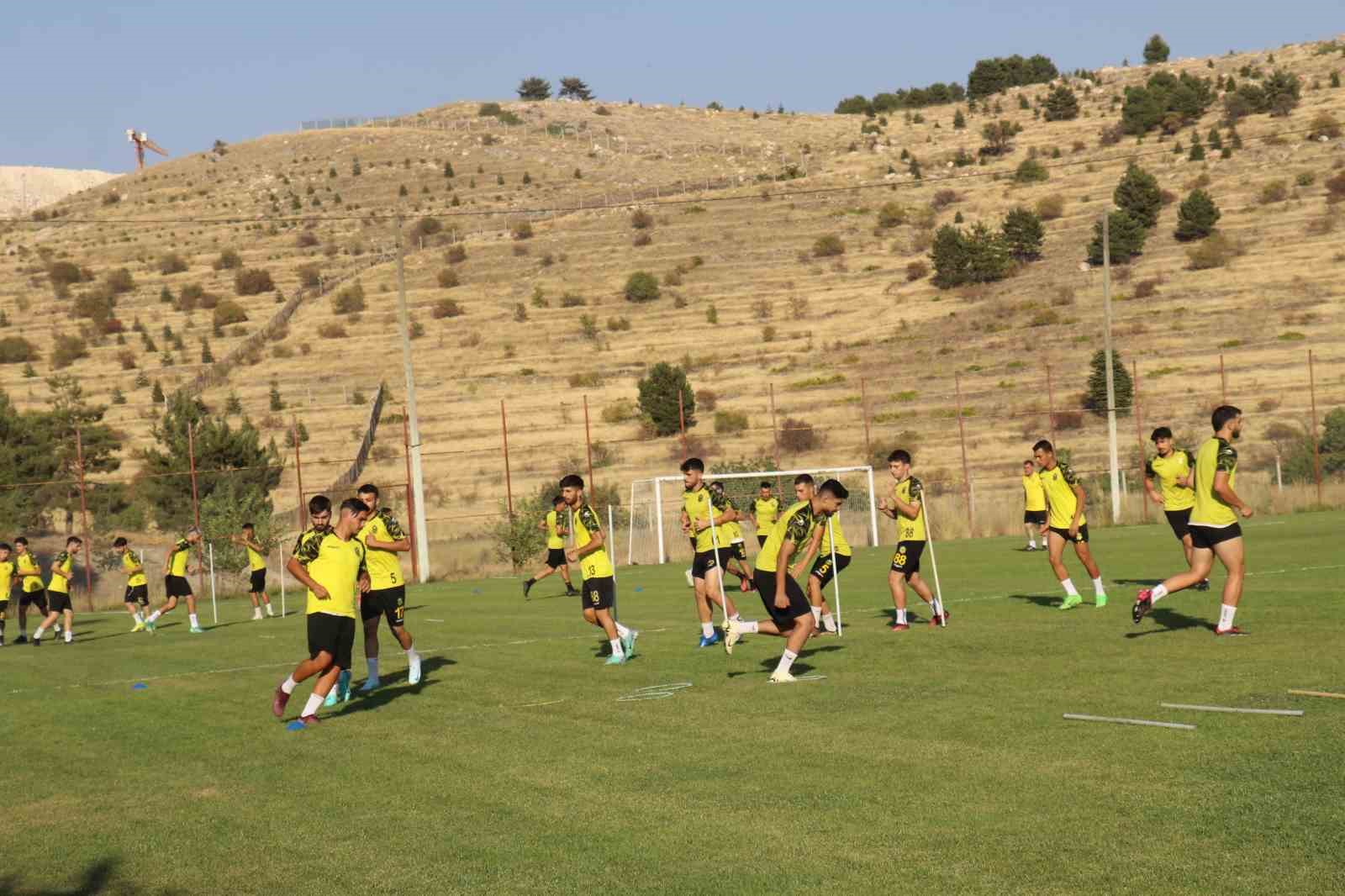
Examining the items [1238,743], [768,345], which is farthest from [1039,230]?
[1238,743]

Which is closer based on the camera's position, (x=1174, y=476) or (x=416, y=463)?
(x=1174, y=476)

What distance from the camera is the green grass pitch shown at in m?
7.36

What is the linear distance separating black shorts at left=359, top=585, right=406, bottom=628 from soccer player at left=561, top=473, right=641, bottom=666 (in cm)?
192

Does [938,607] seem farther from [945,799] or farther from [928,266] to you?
[928,266]

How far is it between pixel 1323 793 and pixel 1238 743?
1.46 metres

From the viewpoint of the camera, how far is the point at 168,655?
21.5m

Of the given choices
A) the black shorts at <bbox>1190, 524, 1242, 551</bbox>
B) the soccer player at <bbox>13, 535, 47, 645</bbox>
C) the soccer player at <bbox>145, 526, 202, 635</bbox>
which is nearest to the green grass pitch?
the black shorts at <bbox>1190, 524, 1242, 551</bbox>

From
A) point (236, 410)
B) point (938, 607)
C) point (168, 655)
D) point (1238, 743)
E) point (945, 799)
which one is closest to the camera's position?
point (945, 799)

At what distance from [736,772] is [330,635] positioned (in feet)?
15.8

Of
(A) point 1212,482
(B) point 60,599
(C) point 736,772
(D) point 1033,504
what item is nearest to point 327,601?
(C) point 736,772

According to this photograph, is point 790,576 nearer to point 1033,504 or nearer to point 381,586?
point 381,586

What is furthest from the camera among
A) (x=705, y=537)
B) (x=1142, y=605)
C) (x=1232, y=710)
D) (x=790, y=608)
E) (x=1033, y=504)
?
(x=1033, y=504)

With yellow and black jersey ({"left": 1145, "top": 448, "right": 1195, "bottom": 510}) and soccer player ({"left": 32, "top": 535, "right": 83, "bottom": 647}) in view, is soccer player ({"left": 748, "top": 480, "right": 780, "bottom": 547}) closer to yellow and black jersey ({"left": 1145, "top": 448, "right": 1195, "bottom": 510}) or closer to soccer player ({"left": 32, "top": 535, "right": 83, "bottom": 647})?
yellow and black jersey ({"left": 1145, "top": 448, "right": 1195, "bottom": 510})

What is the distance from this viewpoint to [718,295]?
77375 mm
